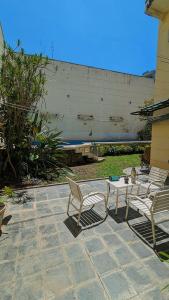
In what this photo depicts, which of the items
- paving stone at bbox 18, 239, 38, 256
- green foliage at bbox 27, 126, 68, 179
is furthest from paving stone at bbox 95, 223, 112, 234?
green foliage at bbox 27, 126, 68, 179

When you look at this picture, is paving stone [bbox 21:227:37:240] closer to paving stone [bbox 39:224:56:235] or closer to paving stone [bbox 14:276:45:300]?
paving stone [bbox 39:224:56:235]

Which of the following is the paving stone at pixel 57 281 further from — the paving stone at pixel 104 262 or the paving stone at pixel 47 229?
the paving stone at pixel 47 229

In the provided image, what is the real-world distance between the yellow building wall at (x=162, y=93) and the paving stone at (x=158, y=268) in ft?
22.5

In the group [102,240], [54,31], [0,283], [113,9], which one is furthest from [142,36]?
[0,283]

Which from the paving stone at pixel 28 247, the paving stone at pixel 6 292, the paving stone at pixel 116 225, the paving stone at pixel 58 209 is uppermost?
the paving stone at pixel 58 209

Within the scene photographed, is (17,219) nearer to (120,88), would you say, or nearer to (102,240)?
(102,240)

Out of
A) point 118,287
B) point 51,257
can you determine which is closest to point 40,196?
point 51,257

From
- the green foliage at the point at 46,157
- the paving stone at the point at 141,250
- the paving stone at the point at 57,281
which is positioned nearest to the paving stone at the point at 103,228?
the paving stone at the point at 141,250

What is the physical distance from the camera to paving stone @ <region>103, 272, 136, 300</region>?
7.80ft

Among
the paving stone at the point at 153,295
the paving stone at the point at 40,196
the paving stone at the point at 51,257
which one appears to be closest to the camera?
the paving stone at the point at 153,295

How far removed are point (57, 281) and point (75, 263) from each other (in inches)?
17.0

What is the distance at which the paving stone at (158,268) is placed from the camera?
8.87 ft

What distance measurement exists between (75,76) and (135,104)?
8.11 meters

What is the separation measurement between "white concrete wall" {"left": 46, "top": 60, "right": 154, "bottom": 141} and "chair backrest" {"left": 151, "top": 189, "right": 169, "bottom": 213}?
52.3 ft
